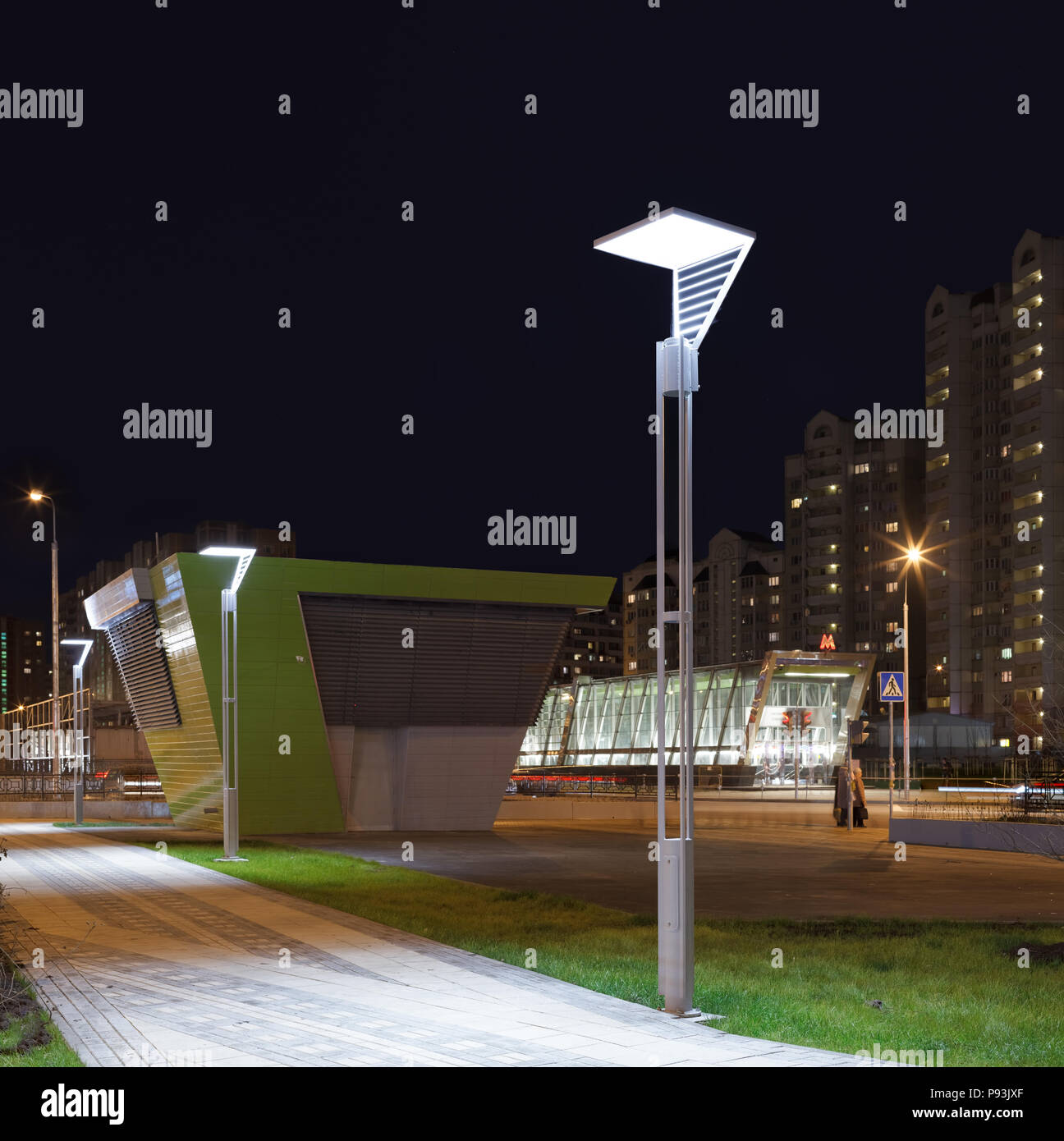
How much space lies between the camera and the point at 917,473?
136 m

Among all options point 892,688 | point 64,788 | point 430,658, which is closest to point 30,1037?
point 430,658

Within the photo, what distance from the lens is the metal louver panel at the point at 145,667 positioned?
35.5 metres

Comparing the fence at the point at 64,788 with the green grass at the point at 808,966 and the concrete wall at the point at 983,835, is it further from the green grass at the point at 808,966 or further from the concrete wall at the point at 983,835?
the green grass at the point at 808,966

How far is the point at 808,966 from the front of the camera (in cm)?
1141

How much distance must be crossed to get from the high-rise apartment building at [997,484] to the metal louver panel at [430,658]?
246 feet

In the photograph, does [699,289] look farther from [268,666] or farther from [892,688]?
[892,688]

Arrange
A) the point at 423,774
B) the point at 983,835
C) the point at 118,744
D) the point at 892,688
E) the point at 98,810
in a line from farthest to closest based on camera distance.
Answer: the point at 118,744, the point at 98,810, the point at 423,774, the point at 892,688, the point at 983,835

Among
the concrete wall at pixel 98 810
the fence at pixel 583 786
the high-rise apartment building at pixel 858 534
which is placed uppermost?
the high-rise apartment building at pixel 858 534

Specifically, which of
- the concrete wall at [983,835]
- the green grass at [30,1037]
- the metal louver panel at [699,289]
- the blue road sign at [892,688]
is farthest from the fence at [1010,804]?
the green grass at [30,1037]

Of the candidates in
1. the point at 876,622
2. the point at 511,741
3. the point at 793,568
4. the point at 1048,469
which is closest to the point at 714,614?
the point at 793,568

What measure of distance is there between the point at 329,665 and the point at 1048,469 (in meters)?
85.7

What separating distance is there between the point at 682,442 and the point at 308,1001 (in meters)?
5.19

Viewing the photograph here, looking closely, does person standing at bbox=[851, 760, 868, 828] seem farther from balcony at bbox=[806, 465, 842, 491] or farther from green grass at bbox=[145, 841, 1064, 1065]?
balcony at bbox=[806, 465, 842, 491]

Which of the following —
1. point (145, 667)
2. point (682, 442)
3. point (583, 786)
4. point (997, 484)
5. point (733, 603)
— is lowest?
point (583, 786)
